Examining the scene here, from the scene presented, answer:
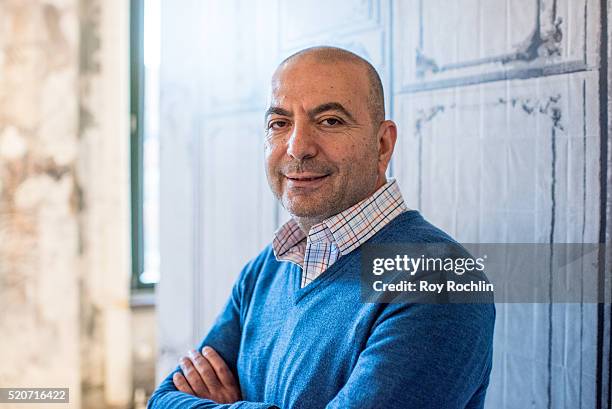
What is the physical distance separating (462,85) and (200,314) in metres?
1.42

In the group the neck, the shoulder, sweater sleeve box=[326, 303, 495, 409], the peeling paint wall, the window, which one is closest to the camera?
sweater sleeve box=[326, 303, 495, 409]

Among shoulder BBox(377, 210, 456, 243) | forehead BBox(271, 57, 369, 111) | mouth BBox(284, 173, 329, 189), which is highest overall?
forehead BBox(271, 57, 369, 111)

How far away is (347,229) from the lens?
1119mm

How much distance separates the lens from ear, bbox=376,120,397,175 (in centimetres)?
119

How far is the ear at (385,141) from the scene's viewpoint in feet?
3.92

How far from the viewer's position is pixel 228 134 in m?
2.23

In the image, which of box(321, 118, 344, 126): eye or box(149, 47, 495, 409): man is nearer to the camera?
box(149, 47, 495, 409): man

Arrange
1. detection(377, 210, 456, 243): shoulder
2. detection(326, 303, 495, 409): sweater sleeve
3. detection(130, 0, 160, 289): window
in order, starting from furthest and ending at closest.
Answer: detection(130, 0, 160, 289): window
detection(377, 210, 456, 243): shoulder
detection(326, 303, 495, 409): sweater sleeve

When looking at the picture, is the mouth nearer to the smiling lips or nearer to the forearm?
the smiling lips

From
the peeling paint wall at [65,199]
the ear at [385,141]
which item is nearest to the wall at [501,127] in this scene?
the ear at [385,141]

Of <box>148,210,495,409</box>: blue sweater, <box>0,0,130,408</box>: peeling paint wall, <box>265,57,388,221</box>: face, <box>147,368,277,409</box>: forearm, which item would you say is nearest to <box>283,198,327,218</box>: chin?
<box>265,57,388,221</box>: face

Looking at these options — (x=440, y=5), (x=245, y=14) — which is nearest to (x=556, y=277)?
(x=440, y=5)

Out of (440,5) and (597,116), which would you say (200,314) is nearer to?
(440,5)

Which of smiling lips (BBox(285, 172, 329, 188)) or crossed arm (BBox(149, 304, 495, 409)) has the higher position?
smiling lips (BBox(285, 172, 329, 188))
